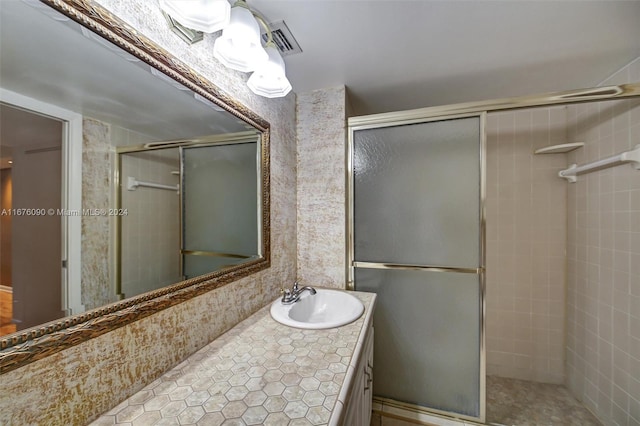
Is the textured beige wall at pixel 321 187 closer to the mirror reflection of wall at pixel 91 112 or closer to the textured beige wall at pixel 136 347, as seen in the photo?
the textured beige wall at pixel 136 347

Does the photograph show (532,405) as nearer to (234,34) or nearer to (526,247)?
(526,247)

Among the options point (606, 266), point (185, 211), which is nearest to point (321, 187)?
point (185, 211)

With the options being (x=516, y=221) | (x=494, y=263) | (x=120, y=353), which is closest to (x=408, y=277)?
(x=494, y=263)

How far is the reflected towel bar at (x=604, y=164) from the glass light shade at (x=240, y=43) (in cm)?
195

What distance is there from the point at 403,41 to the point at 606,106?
1484 mm

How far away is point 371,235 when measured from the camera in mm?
1558

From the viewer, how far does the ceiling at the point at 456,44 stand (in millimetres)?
979

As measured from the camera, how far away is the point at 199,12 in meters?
0.65

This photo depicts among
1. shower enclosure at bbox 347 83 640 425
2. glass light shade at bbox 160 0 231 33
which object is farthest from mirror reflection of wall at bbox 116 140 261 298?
shower enclosure at bbox 347 83 640 425

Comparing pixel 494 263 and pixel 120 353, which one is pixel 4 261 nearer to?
pixel 120 353

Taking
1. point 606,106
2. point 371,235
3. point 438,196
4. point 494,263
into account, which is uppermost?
point 606,106

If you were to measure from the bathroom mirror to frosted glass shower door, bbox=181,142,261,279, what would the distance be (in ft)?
0.08

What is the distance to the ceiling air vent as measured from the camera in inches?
41.6

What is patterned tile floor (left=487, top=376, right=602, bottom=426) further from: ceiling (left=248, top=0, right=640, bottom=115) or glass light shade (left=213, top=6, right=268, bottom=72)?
glass light shade (left=213, top=6, right=268, bottom=72)
